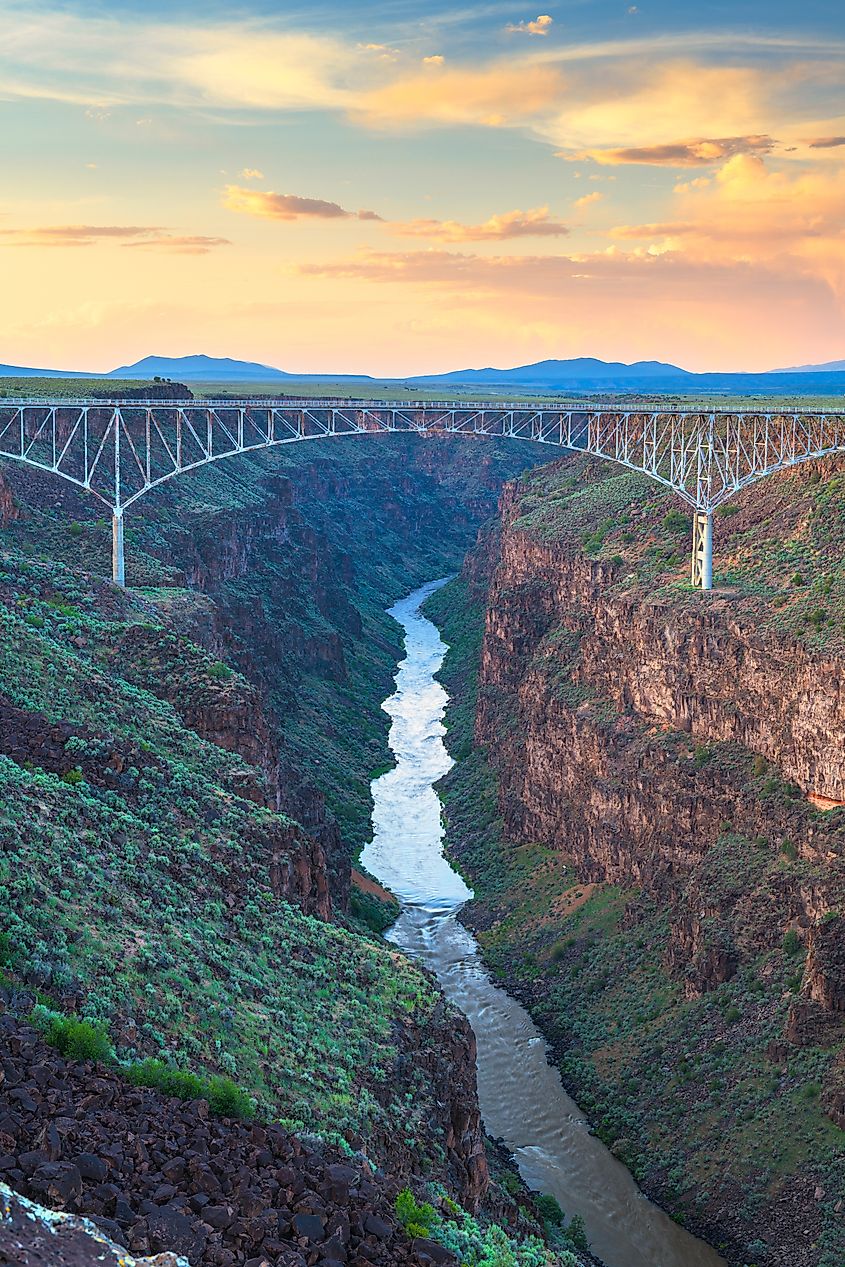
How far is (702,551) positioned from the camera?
72.6 metres

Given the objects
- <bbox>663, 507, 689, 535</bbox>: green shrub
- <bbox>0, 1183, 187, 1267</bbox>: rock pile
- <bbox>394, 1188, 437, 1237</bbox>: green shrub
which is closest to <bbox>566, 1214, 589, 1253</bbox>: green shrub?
<bbox>394, 1188, 437, 1237</bbox>: green shrub

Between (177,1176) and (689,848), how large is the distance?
44.0 m

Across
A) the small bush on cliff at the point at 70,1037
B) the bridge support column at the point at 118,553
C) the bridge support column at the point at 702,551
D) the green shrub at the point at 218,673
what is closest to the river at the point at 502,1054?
the green shrub at the point at 218,673

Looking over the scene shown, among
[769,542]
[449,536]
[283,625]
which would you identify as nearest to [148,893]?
[769,542]

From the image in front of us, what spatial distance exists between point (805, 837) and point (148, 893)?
98.5ft

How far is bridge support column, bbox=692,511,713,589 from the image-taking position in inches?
2837

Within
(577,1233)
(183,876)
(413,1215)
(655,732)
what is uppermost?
(183,876)

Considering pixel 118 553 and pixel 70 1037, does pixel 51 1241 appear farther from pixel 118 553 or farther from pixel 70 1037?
pixel 118 553

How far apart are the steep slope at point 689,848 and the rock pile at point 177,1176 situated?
25.9 meters

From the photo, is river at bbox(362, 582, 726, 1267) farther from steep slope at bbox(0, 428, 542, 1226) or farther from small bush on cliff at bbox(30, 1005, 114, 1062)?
small bush on cliff at bbox(30, 1005, 114, 1062)

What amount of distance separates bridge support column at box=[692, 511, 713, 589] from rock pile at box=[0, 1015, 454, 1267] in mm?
50199

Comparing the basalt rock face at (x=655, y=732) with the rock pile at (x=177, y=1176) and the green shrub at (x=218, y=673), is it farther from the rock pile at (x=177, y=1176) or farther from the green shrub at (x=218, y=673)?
the rock pile at (x=177, y=1176)

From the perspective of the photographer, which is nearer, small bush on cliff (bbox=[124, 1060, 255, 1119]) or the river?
small bush on cliff (bbox=[124, 1060, 255, 1119])

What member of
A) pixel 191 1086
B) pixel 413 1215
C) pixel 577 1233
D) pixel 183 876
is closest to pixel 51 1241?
pixel 191 1086
